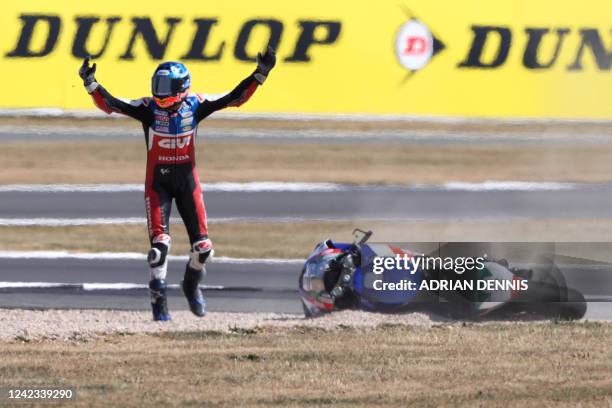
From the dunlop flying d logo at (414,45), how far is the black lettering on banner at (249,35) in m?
1.49

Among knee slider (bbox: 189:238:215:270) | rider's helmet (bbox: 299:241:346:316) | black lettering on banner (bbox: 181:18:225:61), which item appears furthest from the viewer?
black lettering on banner (bbox: 181:18:225:61)

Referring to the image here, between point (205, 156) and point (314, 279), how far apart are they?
530 centimetres

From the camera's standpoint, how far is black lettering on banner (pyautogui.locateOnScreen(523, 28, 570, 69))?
16438 mm

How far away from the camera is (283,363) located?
966cm

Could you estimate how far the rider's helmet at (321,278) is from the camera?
1135 centimetres

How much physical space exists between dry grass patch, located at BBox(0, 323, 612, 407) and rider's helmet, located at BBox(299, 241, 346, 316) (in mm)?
656

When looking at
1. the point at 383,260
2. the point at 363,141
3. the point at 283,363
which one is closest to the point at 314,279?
the point at 383,260

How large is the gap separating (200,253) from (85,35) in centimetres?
603

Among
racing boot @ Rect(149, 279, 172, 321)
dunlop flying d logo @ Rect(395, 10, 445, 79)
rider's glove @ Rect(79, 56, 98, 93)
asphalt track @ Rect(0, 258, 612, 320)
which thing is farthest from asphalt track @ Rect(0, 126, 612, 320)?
rider's glove @ Rect(79, 56, 98, 93)

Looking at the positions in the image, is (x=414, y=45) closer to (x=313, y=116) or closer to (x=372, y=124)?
(x=372, y=124)

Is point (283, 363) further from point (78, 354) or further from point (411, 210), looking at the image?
point (411, 210)

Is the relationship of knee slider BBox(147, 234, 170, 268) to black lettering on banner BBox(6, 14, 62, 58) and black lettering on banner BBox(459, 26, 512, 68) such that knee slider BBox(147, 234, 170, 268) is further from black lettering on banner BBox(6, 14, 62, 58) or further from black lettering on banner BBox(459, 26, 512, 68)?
black lettering on banner BBox(459, 26, 512, 68)

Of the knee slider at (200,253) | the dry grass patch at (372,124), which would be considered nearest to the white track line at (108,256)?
the dry grass patch at (372,124)

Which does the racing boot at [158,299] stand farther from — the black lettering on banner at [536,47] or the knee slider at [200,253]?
the black lettering on banner at [536,47]
